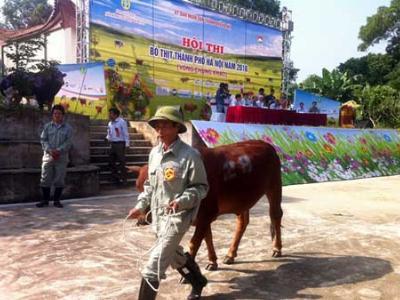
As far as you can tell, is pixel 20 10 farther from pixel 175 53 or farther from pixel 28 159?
pixel 28 159

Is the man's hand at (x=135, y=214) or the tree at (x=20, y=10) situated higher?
the tree at (x=20, y=10)

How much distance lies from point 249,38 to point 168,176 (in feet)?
63.5

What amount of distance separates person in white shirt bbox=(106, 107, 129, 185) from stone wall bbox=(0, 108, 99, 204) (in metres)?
0.61

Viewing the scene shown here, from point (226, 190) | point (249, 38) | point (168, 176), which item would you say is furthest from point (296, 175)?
point (249, 38)

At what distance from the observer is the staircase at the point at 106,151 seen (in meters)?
9.74

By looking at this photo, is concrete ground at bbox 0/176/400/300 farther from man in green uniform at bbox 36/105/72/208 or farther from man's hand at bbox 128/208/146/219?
man's hand at bbox 128/208/146/219

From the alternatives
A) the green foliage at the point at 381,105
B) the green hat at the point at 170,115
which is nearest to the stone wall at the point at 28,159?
the green hat at the point at 170,115

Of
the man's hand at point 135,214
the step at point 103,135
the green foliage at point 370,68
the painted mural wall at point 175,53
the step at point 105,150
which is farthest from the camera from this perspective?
the green foliage at point 370,68

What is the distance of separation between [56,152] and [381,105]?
18.1 meters

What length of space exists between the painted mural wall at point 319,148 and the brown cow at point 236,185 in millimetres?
5587

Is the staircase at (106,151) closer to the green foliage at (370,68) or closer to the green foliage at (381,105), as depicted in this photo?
the green foliage at (381,105)

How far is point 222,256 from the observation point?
4.71m

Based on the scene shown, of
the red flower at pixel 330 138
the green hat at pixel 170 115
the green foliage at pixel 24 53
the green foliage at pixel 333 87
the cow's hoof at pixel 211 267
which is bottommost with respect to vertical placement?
the cow's hoof at pixel 211 267

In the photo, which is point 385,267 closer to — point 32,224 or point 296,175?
point 32,224
